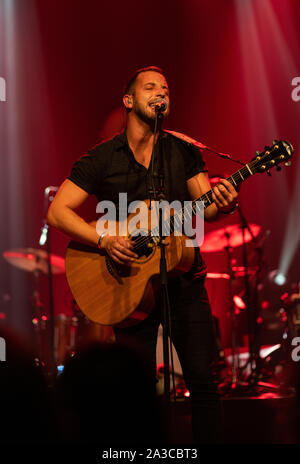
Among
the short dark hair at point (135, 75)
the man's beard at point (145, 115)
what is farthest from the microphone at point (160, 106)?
the short dark hair at point (135, 75)

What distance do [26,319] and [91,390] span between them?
22.0 feet

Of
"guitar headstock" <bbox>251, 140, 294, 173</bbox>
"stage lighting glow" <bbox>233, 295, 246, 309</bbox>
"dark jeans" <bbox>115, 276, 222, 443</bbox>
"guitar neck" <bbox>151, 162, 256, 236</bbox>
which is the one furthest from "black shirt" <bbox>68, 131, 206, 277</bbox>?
"stage lighting glow" <bbox>233, 295, 246, 309</bbox>

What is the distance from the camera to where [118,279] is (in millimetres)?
3113

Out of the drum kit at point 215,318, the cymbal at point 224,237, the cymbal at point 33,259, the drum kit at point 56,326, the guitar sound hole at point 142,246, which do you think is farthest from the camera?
the cymbal at point 33,259

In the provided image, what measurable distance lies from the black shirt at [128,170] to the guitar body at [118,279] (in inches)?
8.7

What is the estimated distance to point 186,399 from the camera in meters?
4.60

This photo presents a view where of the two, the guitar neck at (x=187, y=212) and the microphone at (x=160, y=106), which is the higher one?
the microphone at (x=160, y=106)

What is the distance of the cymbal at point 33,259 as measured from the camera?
6.75m

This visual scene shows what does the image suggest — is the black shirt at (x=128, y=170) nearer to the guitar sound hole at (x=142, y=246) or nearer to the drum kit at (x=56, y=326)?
the guitar sound hole at (x=142, y=246)

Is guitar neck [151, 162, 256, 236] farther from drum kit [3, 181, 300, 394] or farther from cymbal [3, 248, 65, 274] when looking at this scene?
cymbal [3, 248, 65, 274]

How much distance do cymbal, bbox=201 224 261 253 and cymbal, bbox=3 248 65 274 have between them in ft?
6.84

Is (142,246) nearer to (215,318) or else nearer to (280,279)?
(215,318)

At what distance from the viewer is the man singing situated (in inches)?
105

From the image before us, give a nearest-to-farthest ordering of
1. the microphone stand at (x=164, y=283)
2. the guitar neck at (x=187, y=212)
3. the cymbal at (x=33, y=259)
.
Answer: the microphone stand at (x=164, y=283)
the guitar neck at (x=187, y=212)
the cymbal at (x=33, y=259)
